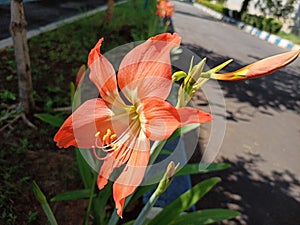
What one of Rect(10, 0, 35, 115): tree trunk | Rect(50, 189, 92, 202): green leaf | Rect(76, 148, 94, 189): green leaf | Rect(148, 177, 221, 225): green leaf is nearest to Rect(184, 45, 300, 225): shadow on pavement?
Rect(148, 177, 221, 225): green leaf

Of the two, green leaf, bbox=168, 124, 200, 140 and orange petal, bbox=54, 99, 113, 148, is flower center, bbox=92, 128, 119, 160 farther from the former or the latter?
green leaf, bbox=168, 124, 200, 140

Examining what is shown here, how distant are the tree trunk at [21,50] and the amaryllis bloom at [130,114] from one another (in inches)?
79.8

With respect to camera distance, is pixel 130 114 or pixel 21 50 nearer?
pixel 130 114

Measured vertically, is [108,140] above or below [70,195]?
above

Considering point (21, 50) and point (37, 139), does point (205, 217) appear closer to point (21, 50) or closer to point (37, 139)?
point (37, 139)

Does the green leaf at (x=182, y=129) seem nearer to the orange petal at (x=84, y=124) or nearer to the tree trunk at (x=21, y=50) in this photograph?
the orange petal at (x=84, y=124)

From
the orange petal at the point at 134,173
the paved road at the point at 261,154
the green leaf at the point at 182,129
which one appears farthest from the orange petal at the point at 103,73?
the green leaf at the point at 182,129

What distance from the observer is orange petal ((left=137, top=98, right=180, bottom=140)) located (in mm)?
519

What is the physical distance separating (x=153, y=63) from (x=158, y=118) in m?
0.10

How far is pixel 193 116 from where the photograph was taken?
50cm

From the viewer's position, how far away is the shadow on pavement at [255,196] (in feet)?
8.07

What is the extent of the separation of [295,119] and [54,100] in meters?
3.56

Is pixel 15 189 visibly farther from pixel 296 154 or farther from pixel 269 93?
pixel 269 93

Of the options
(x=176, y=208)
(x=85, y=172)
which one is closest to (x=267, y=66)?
(x=176, y=208)
